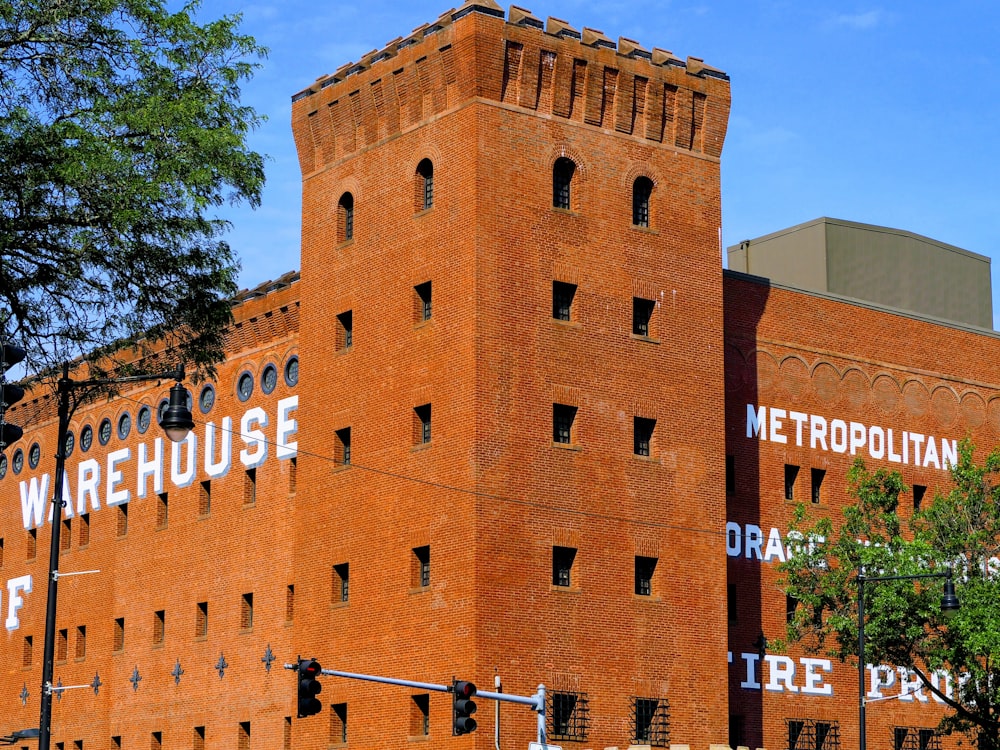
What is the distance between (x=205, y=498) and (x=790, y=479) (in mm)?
20651

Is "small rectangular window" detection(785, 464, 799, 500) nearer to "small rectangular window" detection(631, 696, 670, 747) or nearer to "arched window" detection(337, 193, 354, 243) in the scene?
"small rectangular window" detection(631, 696, 670, 747)

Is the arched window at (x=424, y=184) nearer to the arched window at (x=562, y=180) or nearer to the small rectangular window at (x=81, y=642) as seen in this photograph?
the arched window at (x=562, y=180)

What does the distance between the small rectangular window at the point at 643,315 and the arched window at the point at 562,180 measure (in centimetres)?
359

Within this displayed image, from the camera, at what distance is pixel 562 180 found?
2000 inches

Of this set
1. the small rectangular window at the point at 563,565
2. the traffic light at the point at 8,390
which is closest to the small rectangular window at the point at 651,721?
the small rectangular window at the point at 563,565

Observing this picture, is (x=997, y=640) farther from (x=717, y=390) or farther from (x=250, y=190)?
(x=250, y=190)

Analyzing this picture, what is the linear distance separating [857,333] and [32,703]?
116 feet

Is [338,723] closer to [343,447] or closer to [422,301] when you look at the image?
[343,447]

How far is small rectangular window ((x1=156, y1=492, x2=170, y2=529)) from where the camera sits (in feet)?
211

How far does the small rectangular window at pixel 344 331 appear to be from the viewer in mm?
53062

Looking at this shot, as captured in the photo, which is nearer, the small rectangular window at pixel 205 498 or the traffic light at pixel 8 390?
the traffic light at pixel 8 390

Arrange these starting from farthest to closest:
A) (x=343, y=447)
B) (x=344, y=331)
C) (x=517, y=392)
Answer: (x=344, y=331), (x=343, y=447), (x=517, y=392)

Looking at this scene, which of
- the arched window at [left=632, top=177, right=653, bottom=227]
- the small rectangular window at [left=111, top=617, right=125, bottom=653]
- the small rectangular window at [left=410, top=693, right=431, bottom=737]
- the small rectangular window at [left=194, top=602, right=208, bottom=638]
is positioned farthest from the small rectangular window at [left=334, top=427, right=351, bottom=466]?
the small rectangular window at [left=111, top=617, right=125, bottom=653]

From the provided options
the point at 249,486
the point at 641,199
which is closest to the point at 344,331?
the point at 249,486
